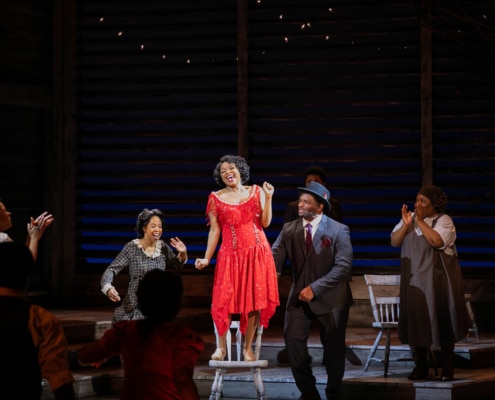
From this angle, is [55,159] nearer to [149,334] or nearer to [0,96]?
[0,96]

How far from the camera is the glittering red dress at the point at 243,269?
23.6 ft

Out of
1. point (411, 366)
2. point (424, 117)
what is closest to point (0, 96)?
point (424, 117)

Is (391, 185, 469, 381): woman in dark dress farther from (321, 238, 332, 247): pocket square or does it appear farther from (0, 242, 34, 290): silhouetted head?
(0, 242, 34, 290): silhouetted head

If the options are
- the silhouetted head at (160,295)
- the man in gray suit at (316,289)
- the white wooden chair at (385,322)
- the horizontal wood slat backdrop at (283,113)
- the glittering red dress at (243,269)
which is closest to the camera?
the silhouetted head at (160,295)

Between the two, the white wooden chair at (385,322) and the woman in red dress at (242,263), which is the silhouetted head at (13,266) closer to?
the woman in red dress at (242,263)

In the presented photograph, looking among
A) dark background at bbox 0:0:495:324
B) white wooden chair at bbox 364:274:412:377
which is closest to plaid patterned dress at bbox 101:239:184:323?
white wooden chair at bbox 364:274:412:377

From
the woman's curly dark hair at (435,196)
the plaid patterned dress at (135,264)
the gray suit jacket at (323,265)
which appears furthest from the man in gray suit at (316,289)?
the plaid patterned dress at (135,264)

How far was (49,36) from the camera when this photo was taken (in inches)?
421

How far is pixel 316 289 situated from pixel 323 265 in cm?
22

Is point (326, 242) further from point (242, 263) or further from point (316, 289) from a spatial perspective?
point (242, 263)

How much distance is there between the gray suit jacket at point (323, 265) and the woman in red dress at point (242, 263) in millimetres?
220

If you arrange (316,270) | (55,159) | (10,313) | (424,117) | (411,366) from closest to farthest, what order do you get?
1. (10,313)
2. (316,270)
3. (411,366)
4. (424,117)
5. (55,159)

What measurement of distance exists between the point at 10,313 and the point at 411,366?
5.13m

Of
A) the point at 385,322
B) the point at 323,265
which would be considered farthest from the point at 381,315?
the point at 323,265
